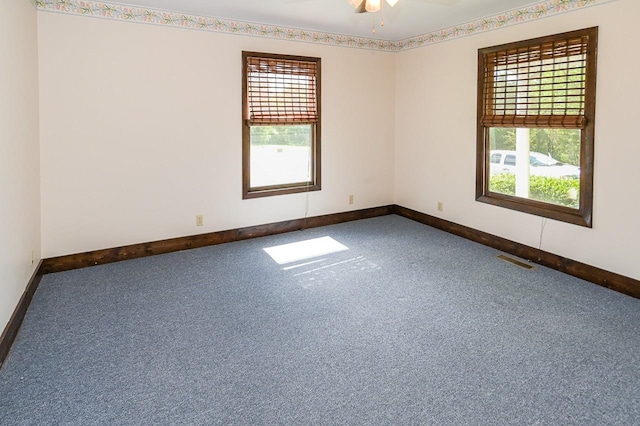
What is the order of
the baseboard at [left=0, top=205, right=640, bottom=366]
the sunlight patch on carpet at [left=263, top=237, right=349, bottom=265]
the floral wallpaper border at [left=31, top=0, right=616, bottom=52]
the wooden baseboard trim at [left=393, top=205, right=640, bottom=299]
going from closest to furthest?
the baseboard at [left=0, top=205, right=640, bottom=366] < the wooden baseboard trim at [left=393, top=205, right=640, bottom=299] < the floral wallpaper border at [left=31, top=0, right=616, bottom=52] < the sunlight patch on carpet at [left=263, top=237, right=349, bottom=265]

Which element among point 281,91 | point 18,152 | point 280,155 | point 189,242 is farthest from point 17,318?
point 281,91

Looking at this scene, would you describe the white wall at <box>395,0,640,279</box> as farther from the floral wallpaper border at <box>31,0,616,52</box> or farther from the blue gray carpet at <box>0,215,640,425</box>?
the blue gray carpet at <box>0,215,640,425</box>

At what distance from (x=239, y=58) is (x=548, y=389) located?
410 cm

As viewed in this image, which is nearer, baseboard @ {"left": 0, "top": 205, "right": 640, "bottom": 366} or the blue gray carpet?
the blue gray carpet

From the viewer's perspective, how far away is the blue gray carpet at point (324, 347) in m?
2.05

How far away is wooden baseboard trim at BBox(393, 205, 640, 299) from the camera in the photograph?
3430 mm

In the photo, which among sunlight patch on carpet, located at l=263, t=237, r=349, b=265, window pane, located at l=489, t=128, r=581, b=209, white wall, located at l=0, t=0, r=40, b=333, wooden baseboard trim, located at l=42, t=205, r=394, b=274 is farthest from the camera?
sunlight patch on carpet, located at l=263, t=237, r=349, b=265

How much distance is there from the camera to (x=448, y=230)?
5.21 meters

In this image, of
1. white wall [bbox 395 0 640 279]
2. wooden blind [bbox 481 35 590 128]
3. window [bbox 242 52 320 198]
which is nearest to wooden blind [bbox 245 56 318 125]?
window [bbox 242 52 320 198]

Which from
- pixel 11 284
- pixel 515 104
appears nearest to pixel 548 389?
pixel 515 104

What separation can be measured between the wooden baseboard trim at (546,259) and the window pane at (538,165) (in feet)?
1.63

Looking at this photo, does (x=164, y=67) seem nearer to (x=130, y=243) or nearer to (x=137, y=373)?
(x=130, y=243)

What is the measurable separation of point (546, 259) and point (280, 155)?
3047 mm

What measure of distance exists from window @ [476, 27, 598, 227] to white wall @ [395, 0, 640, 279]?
0.29ft
